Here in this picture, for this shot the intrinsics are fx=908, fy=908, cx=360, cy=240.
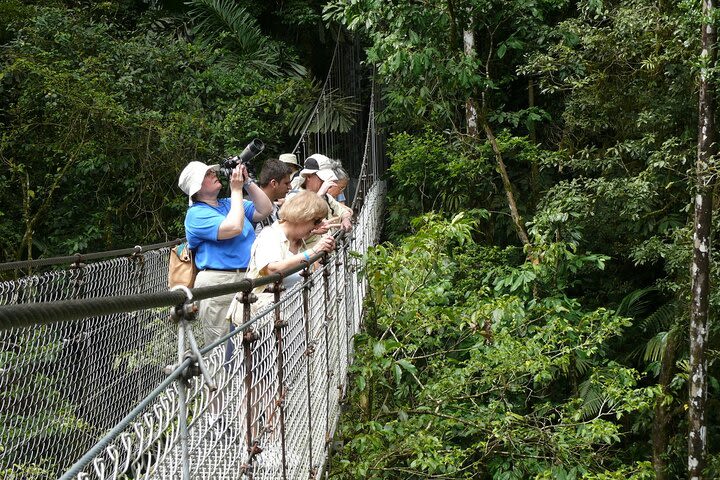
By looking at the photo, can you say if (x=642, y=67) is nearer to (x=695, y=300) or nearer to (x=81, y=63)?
(x=695, y=300)

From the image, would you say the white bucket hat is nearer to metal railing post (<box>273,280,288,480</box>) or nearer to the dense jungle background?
metal railing post (<box>273,280,288,480</box>)

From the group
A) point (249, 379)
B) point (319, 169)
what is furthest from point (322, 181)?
point (249, 379)

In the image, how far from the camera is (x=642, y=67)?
4629 mm

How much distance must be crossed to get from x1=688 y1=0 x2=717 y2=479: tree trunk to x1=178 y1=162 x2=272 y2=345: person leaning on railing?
2.20 metres

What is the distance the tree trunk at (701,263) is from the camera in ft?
12.9

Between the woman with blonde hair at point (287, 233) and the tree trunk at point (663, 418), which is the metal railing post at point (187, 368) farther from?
the tree trunk at point (663, 418)

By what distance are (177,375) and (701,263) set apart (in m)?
3.51

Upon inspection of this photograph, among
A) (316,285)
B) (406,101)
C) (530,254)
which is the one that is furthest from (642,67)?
(316,285)

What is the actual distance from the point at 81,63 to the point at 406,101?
101 inches

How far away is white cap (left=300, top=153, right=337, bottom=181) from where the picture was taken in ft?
11.1

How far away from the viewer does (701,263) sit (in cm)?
407

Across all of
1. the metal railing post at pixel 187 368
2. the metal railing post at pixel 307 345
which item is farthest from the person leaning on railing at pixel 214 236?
the metal railing post at pixel 187 368

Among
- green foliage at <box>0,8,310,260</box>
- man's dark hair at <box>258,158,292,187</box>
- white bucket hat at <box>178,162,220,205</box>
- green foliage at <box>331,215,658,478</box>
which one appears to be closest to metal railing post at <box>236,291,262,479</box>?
white bucket hat at <box>178,162,220,205</box>

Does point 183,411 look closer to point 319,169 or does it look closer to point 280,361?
point 280,361
